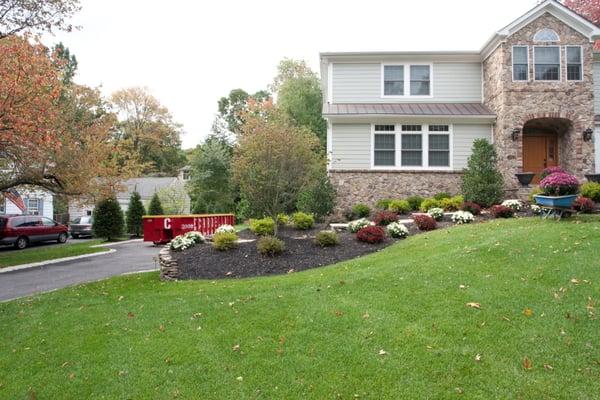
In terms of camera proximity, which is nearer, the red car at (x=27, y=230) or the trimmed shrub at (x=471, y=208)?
the trimmed shrub at (x=471, y=208)

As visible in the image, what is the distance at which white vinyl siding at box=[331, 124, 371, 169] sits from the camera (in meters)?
18.4

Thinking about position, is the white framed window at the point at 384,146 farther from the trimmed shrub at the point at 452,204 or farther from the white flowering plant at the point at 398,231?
the white flowering plant at the point at 398,231

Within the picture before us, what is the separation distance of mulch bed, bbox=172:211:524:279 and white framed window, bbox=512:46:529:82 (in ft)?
33.9

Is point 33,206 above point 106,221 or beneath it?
above

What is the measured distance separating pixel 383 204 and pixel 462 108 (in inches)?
222

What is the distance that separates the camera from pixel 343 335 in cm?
512

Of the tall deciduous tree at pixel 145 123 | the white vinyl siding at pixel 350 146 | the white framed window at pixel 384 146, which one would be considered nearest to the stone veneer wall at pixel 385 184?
the white vinyl siding at pixel 350 146

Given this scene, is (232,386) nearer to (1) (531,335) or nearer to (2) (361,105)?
(1) (531,335)

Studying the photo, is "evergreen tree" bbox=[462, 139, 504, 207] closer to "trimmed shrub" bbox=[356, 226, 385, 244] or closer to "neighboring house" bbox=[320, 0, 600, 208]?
"neighboring house" bbox=[320, 0, 600, 208]

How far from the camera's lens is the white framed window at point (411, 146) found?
719 inches

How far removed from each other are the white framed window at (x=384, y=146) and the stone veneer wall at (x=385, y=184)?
53cm

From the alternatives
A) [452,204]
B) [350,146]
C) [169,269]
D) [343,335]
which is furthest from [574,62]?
[343,335]

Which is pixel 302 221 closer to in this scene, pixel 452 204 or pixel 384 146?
pixel 452 204

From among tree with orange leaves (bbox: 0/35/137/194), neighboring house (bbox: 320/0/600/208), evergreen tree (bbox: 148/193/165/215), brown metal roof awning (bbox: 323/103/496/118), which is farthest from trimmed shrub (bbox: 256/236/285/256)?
evergreen tree (bbox: 148/193/165/215)
